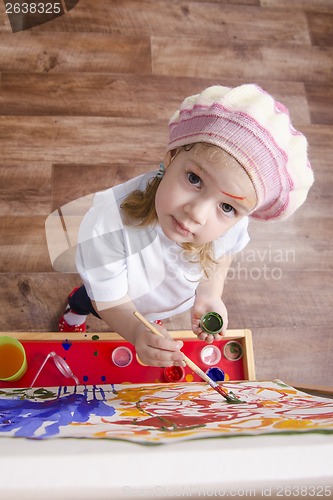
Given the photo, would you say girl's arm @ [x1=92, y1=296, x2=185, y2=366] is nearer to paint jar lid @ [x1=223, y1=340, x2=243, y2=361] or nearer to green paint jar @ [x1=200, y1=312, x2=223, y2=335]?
green paint jar @ [x1=200, y1=312, x2=223, y2=335]

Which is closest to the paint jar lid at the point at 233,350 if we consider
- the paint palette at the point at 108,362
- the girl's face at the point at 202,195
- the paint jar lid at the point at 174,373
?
the paint palette at the point at 108,362

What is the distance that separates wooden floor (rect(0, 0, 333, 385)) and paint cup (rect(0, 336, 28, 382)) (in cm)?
33

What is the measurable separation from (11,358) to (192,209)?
1.65 ft

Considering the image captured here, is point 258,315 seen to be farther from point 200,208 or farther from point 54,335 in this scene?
point 200,208

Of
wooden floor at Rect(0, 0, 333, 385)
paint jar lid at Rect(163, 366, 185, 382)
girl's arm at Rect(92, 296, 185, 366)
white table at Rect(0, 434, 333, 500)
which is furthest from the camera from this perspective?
wooden floor at Rect(0, 0, 333, 385)

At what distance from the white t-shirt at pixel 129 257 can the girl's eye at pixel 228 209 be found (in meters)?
0.18

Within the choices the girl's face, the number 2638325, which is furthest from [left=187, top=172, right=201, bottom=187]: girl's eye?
the number 2638325

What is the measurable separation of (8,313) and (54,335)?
0.36 metres

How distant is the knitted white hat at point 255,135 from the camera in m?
0.63

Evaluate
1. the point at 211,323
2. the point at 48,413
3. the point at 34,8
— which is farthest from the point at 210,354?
the point at 34,8

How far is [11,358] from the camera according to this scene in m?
0.91

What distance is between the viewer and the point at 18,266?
1.29 meters

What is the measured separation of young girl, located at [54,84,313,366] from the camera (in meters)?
0.64

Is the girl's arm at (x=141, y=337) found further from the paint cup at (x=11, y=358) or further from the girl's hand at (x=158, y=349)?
the paint cup at (x=11, y=358)
